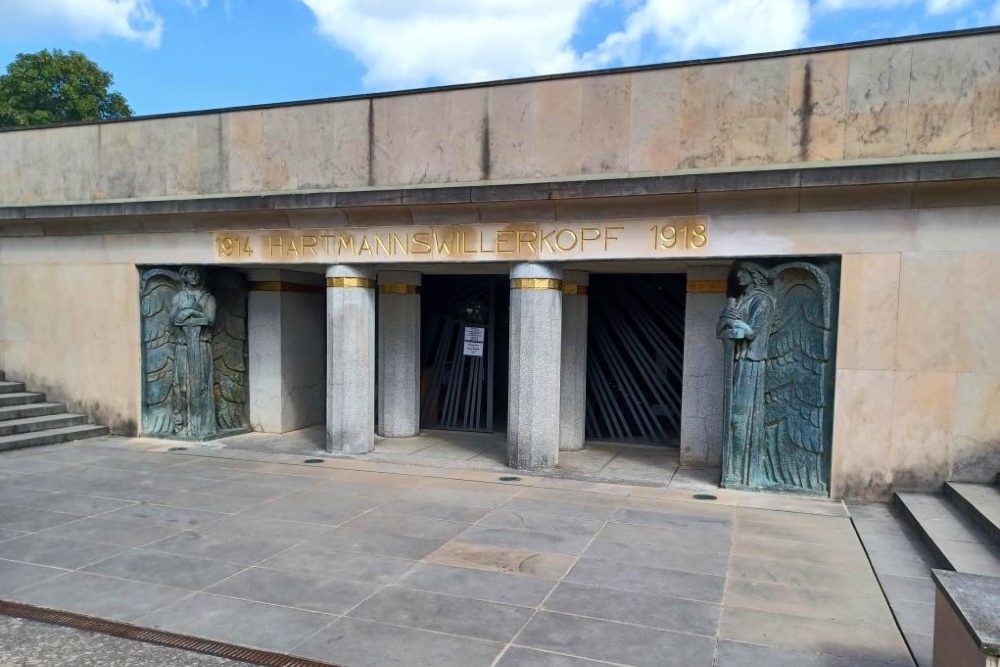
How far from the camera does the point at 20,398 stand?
35.6 ft

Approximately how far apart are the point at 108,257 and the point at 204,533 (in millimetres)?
6167

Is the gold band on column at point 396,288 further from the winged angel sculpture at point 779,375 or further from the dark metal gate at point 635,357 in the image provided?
the winged angel sculpture at point 779,375

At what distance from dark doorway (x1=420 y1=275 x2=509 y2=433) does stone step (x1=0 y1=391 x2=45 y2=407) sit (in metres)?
5.90

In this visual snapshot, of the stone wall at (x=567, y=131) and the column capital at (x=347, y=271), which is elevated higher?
the stone wall at (x=567, y=131)

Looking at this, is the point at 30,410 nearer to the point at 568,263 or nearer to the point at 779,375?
the point at 568,263

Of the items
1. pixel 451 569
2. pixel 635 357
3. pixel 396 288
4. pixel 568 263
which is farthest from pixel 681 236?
pixel 396 288

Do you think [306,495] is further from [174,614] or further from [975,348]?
[975,348]

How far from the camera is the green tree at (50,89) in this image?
2591cm

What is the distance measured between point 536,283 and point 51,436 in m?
7.21

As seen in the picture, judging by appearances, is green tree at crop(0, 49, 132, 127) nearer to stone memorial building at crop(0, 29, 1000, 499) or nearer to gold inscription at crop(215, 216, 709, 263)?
stone memorial building at crop(0, 29, 1000, 499)

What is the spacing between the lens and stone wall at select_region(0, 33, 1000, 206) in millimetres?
7133

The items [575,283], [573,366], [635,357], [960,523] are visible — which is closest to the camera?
[960,523]

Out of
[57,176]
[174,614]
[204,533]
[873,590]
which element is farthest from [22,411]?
[873,590]

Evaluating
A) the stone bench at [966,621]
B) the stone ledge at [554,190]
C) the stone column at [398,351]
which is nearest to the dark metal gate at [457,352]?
the stone column at [398,351]
